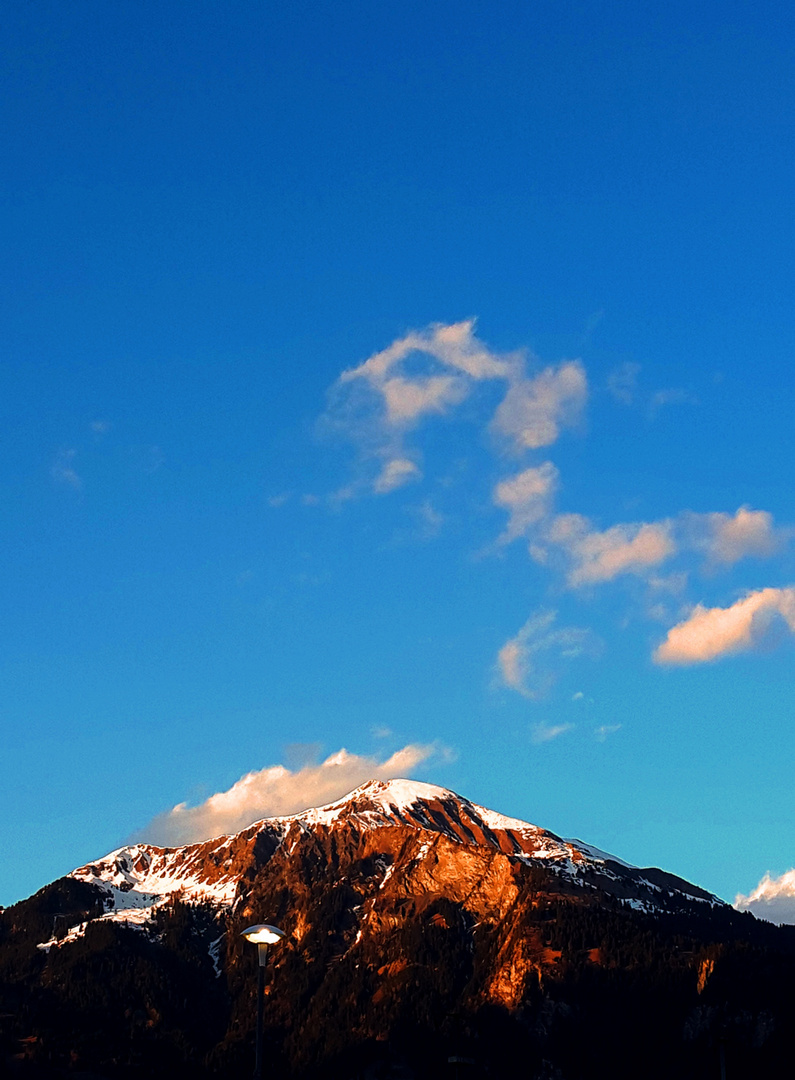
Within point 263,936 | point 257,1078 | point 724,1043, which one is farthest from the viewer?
point 724,1043

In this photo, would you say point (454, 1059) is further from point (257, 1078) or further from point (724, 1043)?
point (257, 1078)

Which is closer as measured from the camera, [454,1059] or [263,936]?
[263,936]

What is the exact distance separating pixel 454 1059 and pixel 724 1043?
24751mm

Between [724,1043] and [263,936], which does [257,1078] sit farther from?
[724,1043]

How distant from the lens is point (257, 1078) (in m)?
56.7

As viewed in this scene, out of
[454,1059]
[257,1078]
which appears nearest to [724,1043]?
[454,1059]

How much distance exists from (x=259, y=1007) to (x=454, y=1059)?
74.2 m

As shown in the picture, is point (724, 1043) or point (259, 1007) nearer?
point (259, 1007)

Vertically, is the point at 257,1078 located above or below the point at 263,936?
below

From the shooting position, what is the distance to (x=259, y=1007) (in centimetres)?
5619

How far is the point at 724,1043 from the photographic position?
120 m

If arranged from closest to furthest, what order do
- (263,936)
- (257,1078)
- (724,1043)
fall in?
(263,936) → (257,1078) → (724,1043)

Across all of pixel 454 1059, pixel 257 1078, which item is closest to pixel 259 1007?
pixel 257 1078

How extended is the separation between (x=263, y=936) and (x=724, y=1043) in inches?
3213
